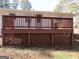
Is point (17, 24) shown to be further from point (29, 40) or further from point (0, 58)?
point (0, 58)

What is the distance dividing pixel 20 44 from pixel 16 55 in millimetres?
4336

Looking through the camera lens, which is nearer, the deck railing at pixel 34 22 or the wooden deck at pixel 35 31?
the wooden deck at pixel 35 31

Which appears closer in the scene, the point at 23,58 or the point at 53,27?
the point at 23,58

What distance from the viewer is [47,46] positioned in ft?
62.4

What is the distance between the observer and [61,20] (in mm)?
20531

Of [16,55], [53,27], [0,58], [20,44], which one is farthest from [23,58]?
[53,27]

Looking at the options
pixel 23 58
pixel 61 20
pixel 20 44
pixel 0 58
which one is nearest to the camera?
pixel 0 58

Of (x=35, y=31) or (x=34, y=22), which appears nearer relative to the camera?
(x=35, y=31)

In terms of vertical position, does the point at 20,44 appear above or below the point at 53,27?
below

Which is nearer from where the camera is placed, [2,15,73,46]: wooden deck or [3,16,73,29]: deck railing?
[2,15,73,46]: wooden deck

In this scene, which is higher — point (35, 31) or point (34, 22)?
point (34, 22)

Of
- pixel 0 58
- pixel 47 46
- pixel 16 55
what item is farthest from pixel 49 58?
pixel 47 46

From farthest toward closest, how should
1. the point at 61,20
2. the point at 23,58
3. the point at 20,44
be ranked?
the point at 61,20, the point at 20,44, the point at 23,58

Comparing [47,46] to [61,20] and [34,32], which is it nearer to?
[34,32]
